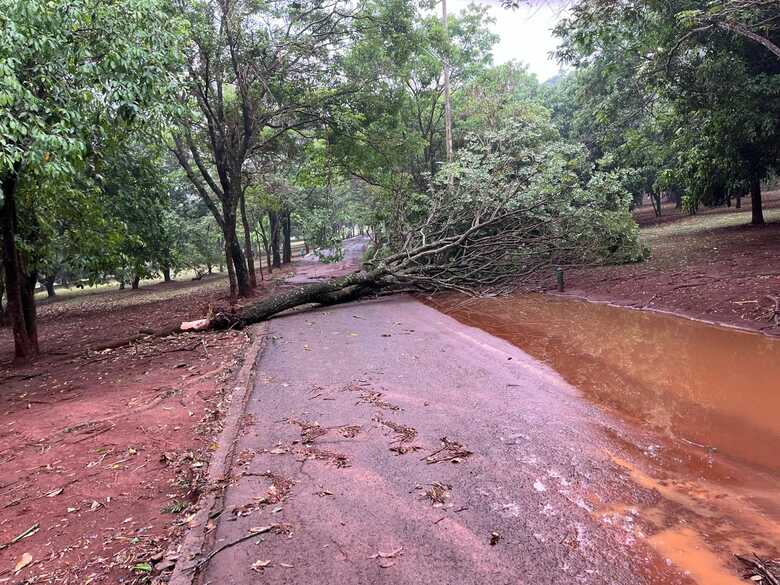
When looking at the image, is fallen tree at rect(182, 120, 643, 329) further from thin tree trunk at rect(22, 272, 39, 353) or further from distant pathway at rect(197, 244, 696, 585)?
distant pathway at rect(197, 244, 696, 585)

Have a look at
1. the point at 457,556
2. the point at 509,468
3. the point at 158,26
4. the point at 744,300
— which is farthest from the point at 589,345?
the point at 158,26

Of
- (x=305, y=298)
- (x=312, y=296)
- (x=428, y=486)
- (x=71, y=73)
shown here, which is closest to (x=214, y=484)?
(x=428, y=486)

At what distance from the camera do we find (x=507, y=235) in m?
13.1

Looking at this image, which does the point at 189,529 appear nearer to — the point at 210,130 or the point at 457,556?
the point at 457,556

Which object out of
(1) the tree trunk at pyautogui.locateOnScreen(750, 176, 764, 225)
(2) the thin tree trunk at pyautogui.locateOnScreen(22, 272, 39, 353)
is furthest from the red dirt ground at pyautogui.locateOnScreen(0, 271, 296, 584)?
(1) the tree trunk at pyautogui.locateOnScreen(750, 176, 764, 225)

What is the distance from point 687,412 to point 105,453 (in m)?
5.72

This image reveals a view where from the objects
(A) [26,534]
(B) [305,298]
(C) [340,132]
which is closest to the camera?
(A) [26,534]

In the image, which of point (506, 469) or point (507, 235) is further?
point (507, 235)

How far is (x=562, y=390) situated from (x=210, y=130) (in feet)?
40.3

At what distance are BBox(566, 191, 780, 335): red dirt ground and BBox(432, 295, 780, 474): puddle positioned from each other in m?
0.54

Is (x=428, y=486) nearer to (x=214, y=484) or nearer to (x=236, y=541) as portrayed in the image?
(x=236, y=541)

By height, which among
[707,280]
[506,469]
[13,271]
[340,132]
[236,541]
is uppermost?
[340,132]

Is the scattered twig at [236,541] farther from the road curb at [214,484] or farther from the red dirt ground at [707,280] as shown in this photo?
the red dirt ground at [707,280]

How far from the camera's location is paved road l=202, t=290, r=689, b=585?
2.78 metres
